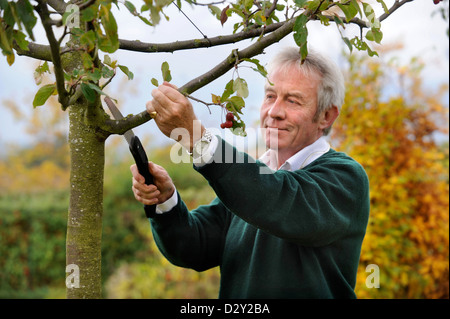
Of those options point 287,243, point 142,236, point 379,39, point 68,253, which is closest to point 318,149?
point 287,243

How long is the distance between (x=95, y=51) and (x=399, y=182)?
142 inches

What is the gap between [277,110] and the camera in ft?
7.20

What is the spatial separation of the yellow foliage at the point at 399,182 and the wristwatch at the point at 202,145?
3.01 m

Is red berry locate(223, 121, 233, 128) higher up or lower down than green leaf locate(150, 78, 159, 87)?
lower down

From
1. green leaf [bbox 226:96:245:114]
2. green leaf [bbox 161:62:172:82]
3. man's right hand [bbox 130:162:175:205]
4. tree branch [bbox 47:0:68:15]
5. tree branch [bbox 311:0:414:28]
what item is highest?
tree branch [bbox 47:0:68:15]

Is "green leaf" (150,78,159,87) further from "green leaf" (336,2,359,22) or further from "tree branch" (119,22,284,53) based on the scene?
"green leaf" (336,2,359,22)

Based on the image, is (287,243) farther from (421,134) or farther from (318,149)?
(421,134)

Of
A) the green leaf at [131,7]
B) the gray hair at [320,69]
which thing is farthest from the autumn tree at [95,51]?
the gray hair at [320,69]

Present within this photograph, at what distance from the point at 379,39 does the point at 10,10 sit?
44.3 inches

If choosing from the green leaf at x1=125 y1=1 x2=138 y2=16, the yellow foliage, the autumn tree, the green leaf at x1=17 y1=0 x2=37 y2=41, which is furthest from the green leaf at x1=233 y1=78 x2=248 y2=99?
the yellow foliage

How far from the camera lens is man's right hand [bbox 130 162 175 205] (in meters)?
2.00

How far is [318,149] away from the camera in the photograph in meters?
2.29

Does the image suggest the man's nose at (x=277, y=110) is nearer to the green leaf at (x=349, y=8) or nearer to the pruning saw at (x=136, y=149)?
the pruning saw at (x=136, y=149)

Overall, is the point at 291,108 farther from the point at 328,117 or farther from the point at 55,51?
the point at 55,51
